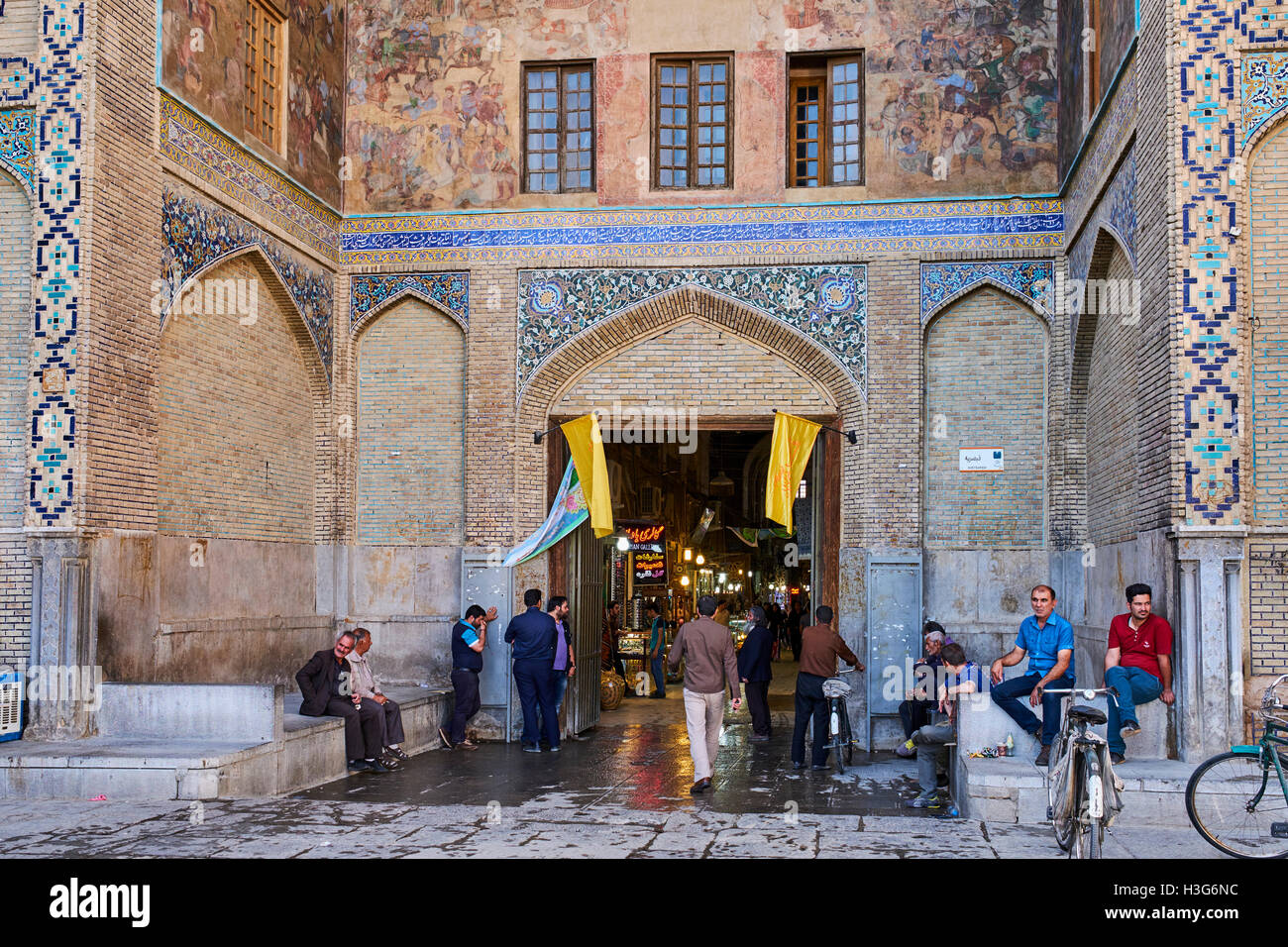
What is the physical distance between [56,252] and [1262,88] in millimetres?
9928

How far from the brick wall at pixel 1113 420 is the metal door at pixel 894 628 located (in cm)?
200

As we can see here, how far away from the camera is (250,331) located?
13.7m

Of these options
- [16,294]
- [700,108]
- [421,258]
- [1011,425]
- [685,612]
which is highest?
[700,108]

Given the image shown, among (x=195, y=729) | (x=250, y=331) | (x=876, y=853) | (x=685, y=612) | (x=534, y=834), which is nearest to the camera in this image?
(x=876, y=853)

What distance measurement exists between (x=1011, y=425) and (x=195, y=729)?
366 inches

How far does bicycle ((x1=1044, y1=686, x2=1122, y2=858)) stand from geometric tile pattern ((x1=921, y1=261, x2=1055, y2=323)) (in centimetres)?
798

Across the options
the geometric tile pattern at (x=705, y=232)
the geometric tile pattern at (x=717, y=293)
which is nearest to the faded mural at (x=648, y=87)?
the geometric tile pattern at (x=705, y=232)

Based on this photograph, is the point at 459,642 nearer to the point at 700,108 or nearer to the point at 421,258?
the point at 421,258

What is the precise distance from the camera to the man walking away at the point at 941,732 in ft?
32.4

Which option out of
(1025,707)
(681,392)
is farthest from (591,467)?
(1025,707)

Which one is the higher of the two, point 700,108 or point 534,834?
point 700,108

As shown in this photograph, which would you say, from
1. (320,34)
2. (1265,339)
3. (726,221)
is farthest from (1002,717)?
(320,34)

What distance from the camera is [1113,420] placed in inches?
501

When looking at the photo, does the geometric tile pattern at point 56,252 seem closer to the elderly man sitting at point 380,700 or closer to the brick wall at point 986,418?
the elderly man sitting at point 380,700
